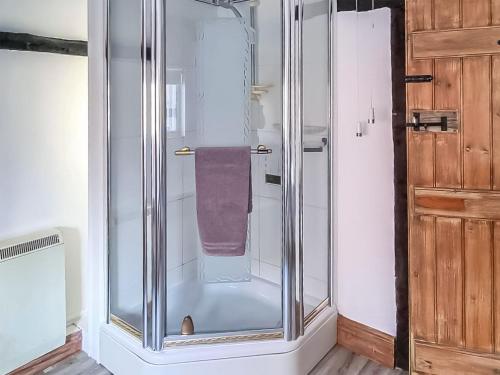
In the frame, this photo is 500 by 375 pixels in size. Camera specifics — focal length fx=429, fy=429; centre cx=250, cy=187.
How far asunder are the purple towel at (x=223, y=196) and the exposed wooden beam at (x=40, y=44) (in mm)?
869

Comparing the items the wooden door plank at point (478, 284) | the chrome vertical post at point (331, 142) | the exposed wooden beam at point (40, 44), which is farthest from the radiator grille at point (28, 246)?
the wooden door plank at point (478, 284)

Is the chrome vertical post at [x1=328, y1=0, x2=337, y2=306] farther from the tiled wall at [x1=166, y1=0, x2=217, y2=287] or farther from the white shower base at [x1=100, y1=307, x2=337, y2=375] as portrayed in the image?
the tiled wall at [x1=166, y1=0, x2=217, y2=287]

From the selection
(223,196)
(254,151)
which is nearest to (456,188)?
(254,151)

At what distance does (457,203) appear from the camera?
73.8 inches

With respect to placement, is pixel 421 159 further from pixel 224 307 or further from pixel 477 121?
pixel 224 307

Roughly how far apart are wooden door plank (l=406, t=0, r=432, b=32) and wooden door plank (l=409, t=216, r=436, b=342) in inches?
33.3

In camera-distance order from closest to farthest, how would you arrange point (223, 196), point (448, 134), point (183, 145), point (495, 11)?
point (495, 11)
point (448, 134)
point (223, 196)
point (183, 145)

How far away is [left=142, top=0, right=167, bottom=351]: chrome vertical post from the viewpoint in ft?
6.25

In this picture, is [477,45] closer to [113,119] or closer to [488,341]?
[488,341]

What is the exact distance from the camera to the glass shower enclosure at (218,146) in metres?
1.98

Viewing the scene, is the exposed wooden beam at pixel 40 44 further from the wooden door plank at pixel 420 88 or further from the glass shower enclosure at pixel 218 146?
the wooden door plank at pixel 420 88

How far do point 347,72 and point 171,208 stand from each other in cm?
117

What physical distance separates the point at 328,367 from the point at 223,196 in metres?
1.03

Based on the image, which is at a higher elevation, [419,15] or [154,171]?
[419,15]
